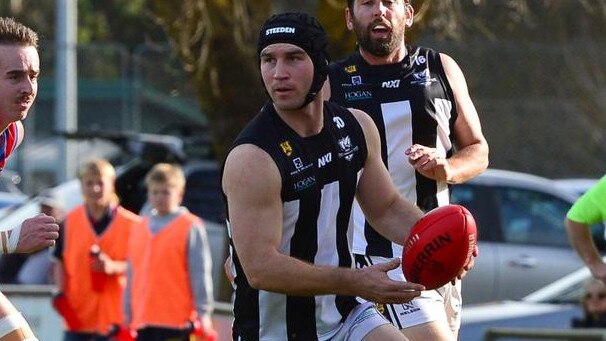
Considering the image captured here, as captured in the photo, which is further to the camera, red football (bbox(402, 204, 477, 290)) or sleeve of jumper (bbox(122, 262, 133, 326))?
sleeve of jumper (bbox(122, 262, 133, 326))

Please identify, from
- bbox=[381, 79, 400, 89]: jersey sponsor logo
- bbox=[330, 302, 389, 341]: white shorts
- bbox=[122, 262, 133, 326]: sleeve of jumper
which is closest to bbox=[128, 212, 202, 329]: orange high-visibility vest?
bbox=[122, 262, 133, 326]: sleeve of jumper

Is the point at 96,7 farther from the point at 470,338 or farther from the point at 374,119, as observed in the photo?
the point at 374,119

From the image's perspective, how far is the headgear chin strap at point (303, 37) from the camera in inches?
252

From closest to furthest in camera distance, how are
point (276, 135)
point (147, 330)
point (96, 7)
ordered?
point (276, 135)
point (147, 330)
point (96, 7)

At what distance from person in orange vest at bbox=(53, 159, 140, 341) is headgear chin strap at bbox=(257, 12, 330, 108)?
5782 millimetres

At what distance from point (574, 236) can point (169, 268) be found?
374 centimetres

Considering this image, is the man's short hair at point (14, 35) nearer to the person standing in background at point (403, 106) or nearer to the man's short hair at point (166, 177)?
the person standing in background at point (403, 106)

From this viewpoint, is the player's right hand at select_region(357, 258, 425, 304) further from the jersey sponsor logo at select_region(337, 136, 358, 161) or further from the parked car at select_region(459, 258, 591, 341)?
the parked car at select_region(459, 258, 591, 341)

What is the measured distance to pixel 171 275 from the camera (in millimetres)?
11602

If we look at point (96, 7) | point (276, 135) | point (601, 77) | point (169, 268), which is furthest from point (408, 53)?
point (96, 7)

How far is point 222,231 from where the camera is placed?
15.0 metres

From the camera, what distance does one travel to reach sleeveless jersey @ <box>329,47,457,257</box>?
7609 millimetres

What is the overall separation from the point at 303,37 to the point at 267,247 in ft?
2.84

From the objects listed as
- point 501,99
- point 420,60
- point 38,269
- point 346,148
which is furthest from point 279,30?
point 501,99
